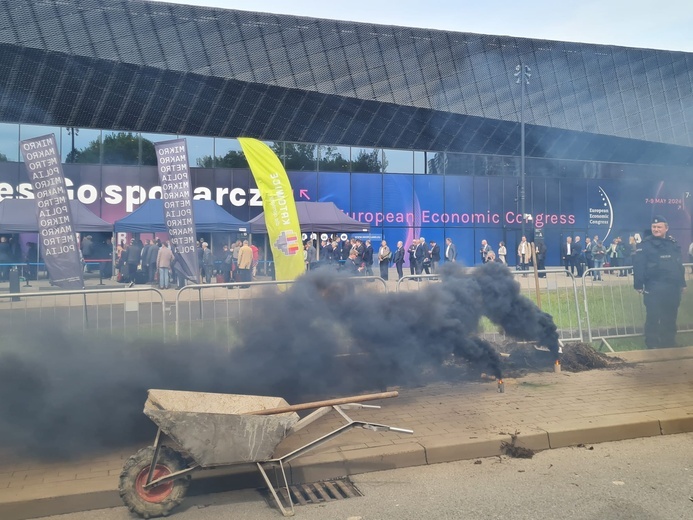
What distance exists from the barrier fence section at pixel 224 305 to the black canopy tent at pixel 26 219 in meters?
10.3

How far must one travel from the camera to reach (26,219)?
15086mm

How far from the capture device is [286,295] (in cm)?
479

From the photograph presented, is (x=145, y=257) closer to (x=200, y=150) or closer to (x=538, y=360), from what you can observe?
(x=200, y=150)

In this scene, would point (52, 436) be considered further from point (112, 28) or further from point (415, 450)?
point (112, 28)

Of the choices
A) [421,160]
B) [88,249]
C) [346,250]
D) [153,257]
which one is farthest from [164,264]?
[421,160]

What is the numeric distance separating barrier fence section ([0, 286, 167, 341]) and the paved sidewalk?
1.89 m

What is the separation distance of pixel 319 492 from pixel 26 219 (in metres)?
14.5

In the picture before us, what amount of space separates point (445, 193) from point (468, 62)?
50.8 feet

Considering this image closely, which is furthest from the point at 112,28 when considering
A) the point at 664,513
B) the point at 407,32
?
the point at 664,513

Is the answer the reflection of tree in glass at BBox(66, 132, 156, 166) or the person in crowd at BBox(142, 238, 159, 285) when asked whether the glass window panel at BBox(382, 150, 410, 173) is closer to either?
the reflection of tree in glass at BBox(66, 132, 156, 166)

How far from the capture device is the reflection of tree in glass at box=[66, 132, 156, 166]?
64.2 feet

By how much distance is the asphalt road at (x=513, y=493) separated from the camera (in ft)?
10.4

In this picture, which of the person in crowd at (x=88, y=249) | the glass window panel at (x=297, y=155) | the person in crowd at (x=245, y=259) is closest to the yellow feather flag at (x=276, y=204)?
the person in crowd at (x=245, y=259)

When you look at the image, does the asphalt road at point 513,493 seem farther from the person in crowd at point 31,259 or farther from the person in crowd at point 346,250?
the person in crowd at point 31,259
